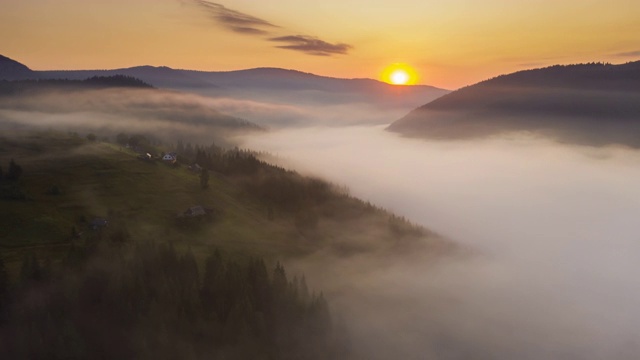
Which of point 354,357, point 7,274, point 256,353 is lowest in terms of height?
point 354,357

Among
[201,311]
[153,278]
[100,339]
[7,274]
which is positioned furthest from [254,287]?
[7,274]

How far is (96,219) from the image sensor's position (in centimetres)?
19750

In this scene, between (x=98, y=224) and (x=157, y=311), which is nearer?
(x=157, y=311)

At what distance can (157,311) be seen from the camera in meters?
140

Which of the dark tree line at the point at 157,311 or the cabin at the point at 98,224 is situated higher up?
the cabin at the point at 98,224

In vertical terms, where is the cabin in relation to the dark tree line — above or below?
above

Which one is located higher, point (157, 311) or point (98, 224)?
point (98, 224)

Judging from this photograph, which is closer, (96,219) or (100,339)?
(100,339)

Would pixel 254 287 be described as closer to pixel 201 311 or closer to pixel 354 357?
pixel 201 311

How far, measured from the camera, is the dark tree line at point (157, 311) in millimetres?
130250

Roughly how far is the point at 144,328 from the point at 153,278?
2140 centimetres

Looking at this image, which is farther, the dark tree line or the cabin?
the cabin

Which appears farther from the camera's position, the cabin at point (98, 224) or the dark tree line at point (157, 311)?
the cabin at point (98, 224)

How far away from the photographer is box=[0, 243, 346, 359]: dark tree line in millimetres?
130250
